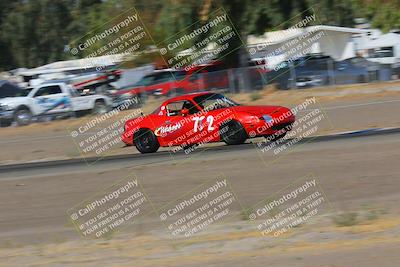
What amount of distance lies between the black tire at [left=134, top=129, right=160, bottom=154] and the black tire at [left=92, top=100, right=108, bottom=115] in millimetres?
13318

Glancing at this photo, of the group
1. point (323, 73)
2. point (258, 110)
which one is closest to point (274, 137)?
point (258, 110)

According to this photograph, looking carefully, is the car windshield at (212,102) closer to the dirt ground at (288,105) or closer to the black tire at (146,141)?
the black tire at (146,141)

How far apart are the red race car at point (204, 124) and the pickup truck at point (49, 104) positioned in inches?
523

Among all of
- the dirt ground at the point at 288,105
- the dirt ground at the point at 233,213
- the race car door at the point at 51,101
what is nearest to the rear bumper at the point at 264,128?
the dirt ground at the point at 233,213

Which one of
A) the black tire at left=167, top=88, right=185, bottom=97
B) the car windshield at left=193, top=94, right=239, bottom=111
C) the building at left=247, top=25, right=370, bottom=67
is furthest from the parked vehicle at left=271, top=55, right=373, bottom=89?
the car windshield at left=193, top=94, right=239, bottom=111

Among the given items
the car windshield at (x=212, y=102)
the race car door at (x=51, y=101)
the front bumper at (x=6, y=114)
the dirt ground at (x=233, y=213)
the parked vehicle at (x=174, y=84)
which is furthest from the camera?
the front bumper at (x=6, y=114)

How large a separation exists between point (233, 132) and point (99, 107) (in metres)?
15.4

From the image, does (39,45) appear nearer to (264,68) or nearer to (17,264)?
(264,68)

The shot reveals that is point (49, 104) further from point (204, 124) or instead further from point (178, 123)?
point (204, 124)

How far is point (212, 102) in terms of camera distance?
17.0 m

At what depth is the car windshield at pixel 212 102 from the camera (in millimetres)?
16812

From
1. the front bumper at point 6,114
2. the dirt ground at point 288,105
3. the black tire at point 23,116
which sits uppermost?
the front bumper at point 6,114

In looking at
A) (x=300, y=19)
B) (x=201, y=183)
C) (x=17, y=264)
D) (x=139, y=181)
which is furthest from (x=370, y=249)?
(x=300, y=19)

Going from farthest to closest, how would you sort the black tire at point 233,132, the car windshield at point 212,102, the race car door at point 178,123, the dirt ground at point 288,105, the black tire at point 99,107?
1. the black tire at point 99,107
2. the dirt ground at point 288,105
3. the race car door at point 178,123
4. the car windshield at point 212,102
5. the black tire at point 233,132
